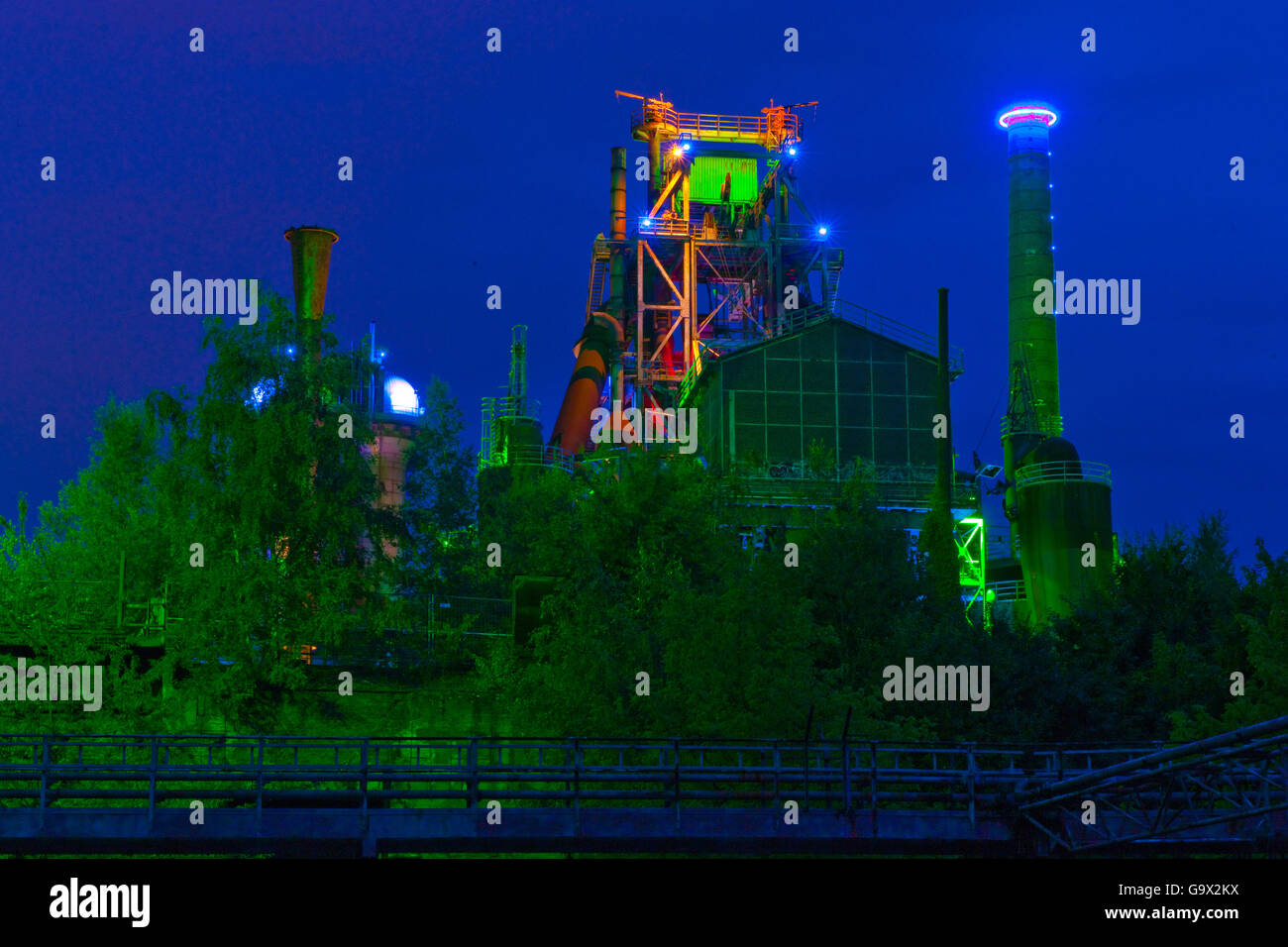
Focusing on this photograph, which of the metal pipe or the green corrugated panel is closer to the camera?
the metal pipe

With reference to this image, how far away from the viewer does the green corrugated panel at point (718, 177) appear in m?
85.3

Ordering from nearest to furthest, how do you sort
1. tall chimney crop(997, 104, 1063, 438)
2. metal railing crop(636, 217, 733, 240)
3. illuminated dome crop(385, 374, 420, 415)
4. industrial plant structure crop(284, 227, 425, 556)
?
1. industrial plant structure crop(284, 227, 425, 556)
2. tall chimney crop(997, 104, 1063, 438)
3. metal railing crop(636, 217, 733, 240)
4. illuminated dome crop(385, 374, 420, 415)

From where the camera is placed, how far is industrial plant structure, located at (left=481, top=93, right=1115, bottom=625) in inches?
2453

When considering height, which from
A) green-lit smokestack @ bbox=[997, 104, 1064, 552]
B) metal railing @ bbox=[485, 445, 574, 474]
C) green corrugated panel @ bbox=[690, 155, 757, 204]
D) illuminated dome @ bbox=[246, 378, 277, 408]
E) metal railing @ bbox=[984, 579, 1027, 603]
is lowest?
metal railing @ bbox=[984, 579, 1027, 603]

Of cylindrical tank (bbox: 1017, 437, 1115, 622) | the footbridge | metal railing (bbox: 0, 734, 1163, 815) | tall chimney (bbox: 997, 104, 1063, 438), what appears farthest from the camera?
tall chimney (bbox: 997, 104, 1063, 438)

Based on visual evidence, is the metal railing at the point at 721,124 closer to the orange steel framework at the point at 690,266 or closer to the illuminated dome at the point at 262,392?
the orange steel framework at the point at 690,266

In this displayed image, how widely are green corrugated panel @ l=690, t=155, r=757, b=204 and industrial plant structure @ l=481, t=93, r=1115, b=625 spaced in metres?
0.08

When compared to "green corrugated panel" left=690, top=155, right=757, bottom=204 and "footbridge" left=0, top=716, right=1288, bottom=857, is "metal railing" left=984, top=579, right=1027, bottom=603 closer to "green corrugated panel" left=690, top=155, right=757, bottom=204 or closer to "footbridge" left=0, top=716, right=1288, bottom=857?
"green corrugated panel" left=690, top=155, right=757, bottom=204

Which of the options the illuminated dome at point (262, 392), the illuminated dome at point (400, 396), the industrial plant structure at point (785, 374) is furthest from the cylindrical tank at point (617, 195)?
the illuminated dome at point (262, 392)

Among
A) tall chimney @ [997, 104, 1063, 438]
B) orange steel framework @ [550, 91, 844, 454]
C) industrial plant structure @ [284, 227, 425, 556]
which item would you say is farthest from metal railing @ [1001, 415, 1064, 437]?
industrial plant structure @ [284, 227, 425, 556]

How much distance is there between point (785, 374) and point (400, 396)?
38968 mm
